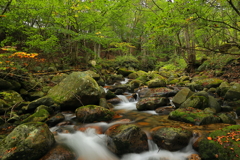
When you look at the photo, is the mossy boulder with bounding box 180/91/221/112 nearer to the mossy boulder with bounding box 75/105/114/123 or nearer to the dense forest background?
the dense forest background

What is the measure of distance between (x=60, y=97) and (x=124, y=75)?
443 inches

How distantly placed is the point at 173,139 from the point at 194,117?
1.69 meters

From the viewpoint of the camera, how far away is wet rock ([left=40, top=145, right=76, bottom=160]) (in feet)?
11.7

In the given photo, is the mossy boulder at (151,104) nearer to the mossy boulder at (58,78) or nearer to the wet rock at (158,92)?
the wet rock at (158,92)

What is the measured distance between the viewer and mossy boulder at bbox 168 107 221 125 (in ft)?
16.2

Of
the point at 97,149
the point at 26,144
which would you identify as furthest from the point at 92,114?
the point at 26,144

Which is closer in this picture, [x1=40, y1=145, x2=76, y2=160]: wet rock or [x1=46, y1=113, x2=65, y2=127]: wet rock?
[x1=40, y1=145, x2=76, y2=160]: wet rock

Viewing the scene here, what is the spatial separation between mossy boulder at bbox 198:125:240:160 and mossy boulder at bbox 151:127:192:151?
1.33 ft

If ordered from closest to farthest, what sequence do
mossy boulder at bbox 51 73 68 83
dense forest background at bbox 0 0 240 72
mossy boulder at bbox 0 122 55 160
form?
mossy boulder at bbox 0 122 55 160, dense forest background at bbox 0 0 240 72, mossy boulder at bbox 51 73 68 83

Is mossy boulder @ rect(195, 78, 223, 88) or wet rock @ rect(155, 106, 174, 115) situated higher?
mossy boulder @ rect(195, 78, 223, 88)

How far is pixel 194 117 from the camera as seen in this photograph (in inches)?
202

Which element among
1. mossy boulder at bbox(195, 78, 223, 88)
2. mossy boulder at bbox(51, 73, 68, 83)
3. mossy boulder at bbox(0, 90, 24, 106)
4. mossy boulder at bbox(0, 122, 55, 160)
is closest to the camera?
mossy boulder at bbox(0, 122, 55, 160)

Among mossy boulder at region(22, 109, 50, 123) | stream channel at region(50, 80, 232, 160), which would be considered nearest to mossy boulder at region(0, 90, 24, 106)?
mossy boulder at region(22, 109, 50, 123)

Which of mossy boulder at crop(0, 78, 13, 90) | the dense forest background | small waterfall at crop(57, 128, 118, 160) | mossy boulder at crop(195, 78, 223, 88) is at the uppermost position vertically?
the dense forest background
